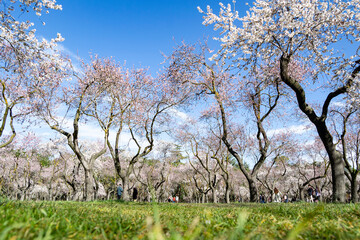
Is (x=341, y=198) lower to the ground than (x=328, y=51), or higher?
lower

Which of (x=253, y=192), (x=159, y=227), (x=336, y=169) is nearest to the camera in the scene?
(x=159, y=227)

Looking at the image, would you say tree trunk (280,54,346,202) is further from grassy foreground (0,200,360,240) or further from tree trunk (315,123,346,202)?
grassy foreground (0,200,360,240)

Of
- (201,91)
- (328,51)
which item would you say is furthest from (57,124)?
(328,51)

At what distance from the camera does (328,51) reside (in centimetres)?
1084

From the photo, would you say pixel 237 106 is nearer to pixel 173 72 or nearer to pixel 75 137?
pixel 173 72

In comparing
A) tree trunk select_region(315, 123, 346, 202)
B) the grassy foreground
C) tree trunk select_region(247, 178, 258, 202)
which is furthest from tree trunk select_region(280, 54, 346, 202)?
the grassy foreground

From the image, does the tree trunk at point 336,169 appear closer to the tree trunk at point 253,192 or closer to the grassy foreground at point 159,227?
the tree trunk at point 253,192

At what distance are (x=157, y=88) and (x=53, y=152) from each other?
26.5 meters

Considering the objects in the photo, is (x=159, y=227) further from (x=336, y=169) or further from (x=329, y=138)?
(x=336, y=169)

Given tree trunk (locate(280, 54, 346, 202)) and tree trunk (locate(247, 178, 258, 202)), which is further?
tree trunk (locate(247, 178, 258, 202))

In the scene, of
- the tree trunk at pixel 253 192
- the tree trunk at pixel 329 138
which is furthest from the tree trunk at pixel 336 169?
the tree trunk at pixel 253 192

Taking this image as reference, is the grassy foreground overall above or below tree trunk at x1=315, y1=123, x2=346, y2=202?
below

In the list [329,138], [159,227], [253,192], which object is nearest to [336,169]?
[329,138]

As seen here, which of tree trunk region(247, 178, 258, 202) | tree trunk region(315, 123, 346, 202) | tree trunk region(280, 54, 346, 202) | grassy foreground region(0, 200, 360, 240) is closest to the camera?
grassy foreground region(0, 200, 360, 240)
